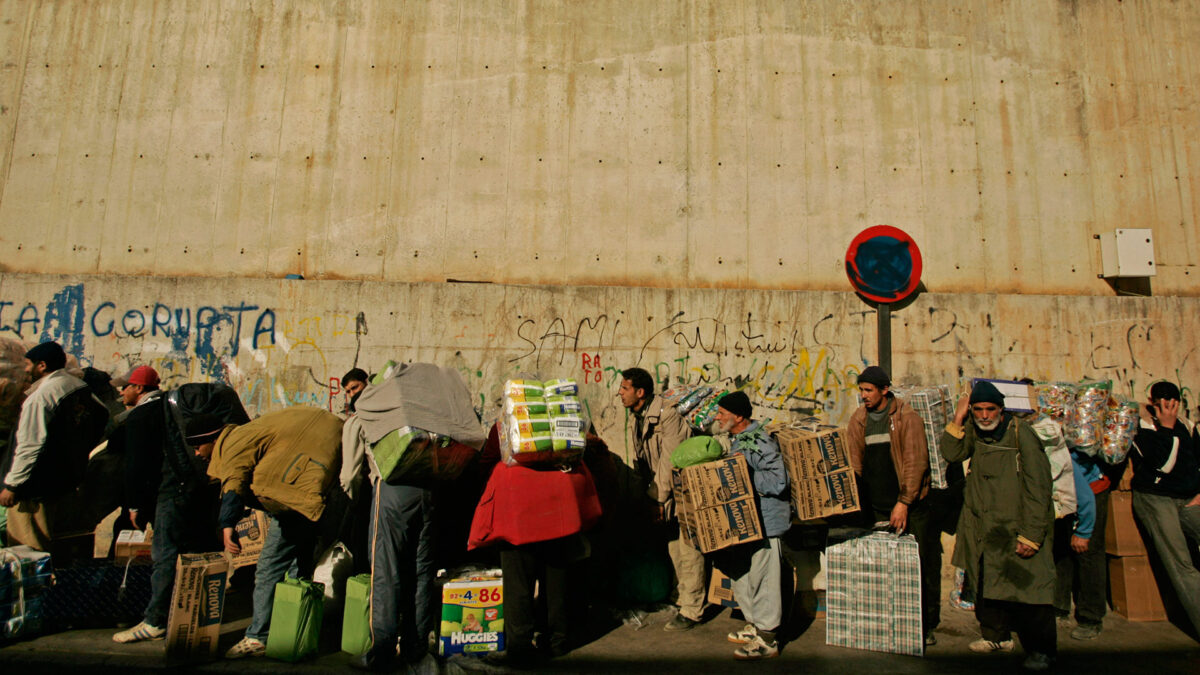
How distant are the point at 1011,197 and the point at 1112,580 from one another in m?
4.58

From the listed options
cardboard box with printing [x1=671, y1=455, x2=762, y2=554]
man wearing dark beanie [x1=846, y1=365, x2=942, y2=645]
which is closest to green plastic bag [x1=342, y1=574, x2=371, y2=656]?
cardboard box with printing [x1=671, y1=455, x2=762, y2=554]

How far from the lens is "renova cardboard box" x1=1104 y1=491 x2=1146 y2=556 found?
5586 mm

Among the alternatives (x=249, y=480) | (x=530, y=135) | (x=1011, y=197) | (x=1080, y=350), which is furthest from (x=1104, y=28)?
(x=249, y=480)

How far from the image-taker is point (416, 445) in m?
4.39

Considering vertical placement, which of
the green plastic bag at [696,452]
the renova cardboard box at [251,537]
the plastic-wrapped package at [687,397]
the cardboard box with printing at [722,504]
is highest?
the plastic-wrapped package at [687,397]

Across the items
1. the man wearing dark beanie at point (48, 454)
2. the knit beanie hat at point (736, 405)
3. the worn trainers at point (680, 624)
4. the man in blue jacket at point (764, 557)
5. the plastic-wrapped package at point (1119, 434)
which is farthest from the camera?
the plastic-wrapped package at point (1119, 434)

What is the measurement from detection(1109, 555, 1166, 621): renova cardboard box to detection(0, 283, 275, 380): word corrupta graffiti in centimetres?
870

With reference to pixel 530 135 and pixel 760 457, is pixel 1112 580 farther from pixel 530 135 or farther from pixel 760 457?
pixel 530 135

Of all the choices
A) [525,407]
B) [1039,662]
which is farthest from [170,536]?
[1039,662]

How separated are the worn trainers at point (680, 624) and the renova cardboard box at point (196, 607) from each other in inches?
131

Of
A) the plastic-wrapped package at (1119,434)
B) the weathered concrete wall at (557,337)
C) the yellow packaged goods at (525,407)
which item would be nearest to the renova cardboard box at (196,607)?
the yellow packaged goods at (525,407)

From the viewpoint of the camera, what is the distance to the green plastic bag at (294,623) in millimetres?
4480

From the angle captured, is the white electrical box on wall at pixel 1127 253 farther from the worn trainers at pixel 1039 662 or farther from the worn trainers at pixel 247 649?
the worn trainers at pixel 247 649

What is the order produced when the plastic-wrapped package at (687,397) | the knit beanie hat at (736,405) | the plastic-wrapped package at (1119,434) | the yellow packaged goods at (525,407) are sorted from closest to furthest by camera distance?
1. the yellow packaged goods at (525,407)
2. the knit beanie hat at (736,405)
3. the plastic-wrapped package at (1119,434)
4. the plastic-wrapped package at (687,397)
